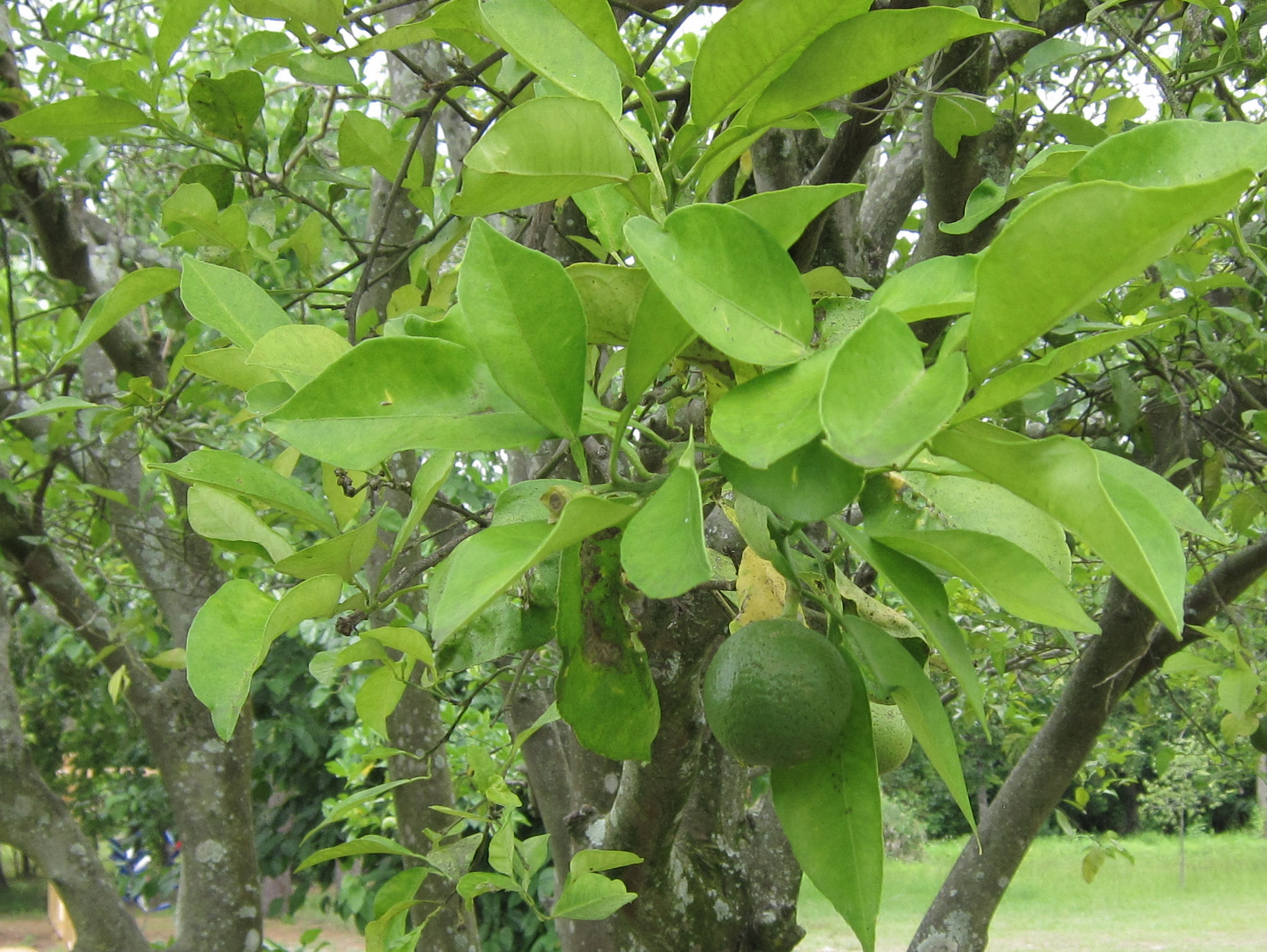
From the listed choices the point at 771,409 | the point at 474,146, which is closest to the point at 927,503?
the point at 771,409

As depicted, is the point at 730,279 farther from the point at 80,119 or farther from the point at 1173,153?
the point at 80,119

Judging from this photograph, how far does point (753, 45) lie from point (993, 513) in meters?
0.32

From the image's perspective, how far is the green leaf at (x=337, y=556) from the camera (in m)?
0.61

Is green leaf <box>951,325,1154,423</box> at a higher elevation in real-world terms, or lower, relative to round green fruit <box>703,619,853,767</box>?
higher

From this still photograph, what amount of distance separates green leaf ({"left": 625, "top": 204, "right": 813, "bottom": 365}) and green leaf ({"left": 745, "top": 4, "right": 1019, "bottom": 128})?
13 centimetres

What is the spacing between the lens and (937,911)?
2.08m

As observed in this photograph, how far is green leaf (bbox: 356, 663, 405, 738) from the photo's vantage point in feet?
3.09

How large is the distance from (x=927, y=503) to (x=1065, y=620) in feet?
0.61

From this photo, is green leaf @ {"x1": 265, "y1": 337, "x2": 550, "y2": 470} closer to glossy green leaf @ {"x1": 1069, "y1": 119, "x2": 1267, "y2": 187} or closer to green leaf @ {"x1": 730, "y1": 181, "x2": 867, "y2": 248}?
green leaf @ {"x1": 730, "y1": 181, "x2": 867, "y2": 248}

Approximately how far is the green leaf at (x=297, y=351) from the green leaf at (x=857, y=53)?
0.95ft

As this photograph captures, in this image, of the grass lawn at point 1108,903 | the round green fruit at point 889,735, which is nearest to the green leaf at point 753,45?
the round green fruit at point 889,735

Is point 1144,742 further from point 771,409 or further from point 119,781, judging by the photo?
point 771,409

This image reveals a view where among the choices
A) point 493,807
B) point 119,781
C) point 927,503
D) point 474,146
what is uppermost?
point 474,146

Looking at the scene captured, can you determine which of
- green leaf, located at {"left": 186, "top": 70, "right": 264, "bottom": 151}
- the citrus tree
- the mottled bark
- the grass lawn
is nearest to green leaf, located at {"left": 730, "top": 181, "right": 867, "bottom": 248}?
the citrus tree
